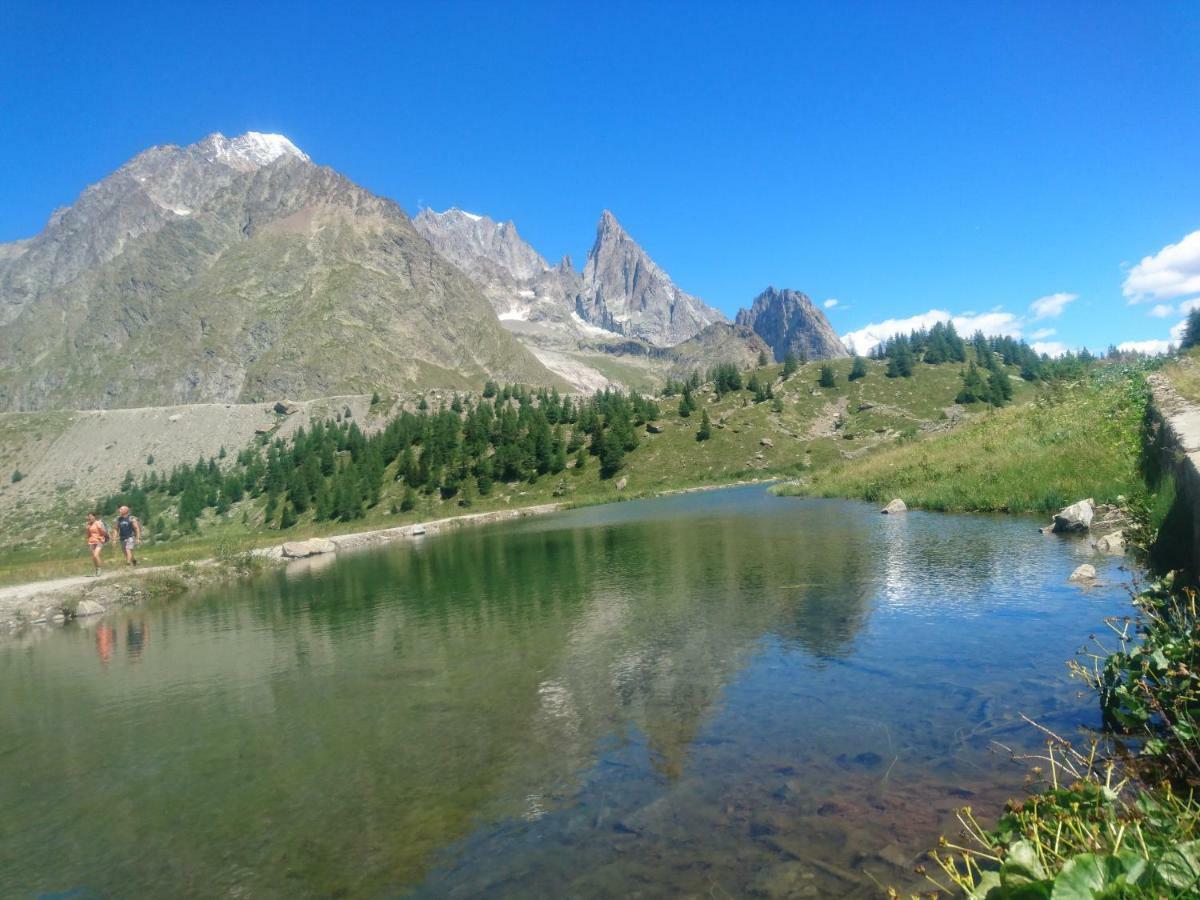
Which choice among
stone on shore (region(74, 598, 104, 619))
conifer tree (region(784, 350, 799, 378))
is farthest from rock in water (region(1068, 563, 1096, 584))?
conifer tree (region(784, 350, 799, 378))

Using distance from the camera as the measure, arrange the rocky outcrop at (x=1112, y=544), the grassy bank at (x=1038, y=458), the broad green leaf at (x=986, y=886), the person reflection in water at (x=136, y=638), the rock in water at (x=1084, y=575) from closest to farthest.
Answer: the broad green leaf at (x=986, y=886) → the rock in water at (x=1084, y=575) → the rocky outcrop at (x=1112, y=544) → the person reflection in water at (x=136, y=638) → the grassy bank at (x=1038, y=458)

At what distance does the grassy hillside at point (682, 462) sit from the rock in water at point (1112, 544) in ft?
279

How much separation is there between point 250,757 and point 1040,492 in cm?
3787

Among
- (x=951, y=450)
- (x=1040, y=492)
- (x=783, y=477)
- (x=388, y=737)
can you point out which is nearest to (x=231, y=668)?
(x=388, y=737)

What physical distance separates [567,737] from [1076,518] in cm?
2484

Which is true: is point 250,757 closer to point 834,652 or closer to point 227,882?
point 227,882

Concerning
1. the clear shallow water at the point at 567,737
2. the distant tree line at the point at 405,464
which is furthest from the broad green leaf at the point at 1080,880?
the distant tree line at the point at 405,464

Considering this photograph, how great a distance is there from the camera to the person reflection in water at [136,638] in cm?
2616

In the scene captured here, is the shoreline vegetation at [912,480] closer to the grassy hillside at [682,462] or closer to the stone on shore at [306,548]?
the grassy hillside at [682,462]

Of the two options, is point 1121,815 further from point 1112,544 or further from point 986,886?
point 1112,544

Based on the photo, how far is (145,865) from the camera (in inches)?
396

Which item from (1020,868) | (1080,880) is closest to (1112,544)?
(1020,868)

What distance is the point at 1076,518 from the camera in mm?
27359

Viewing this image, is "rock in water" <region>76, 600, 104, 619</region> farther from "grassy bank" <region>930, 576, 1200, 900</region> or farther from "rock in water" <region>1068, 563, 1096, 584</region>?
"rock in water" <region>1068, 563, 1096, 584</region>
